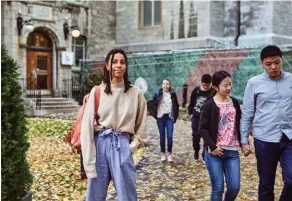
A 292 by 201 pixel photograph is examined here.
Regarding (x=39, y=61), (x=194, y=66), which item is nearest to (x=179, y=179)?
(x=194, y=66)

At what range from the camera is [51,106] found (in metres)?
22.0

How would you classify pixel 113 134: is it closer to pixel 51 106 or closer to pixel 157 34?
pixel 51 106

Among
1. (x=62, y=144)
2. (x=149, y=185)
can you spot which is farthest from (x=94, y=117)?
(x=62, y=144)

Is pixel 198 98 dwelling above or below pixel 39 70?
below

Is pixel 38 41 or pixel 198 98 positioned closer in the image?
pixel 198 98

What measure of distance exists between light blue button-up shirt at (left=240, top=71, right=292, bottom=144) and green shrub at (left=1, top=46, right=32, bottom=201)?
2.32 m

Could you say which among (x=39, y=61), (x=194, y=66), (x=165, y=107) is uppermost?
(x=39, y=61)

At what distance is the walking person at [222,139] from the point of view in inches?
193

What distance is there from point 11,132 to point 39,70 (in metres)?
20.5

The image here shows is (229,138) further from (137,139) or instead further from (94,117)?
(94,117)

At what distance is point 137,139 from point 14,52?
19.4m

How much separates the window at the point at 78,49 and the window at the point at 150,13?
3790mm

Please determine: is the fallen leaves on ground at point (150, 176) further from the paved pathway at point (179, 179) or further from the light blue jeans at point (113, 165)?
the light blue jeans at point (113, 165)

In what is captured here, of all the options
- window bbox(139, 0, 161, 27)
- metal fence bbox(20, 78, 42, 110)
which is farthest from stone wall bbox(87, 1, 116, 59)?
metal fence bbox(20, 78, 42, 110)
